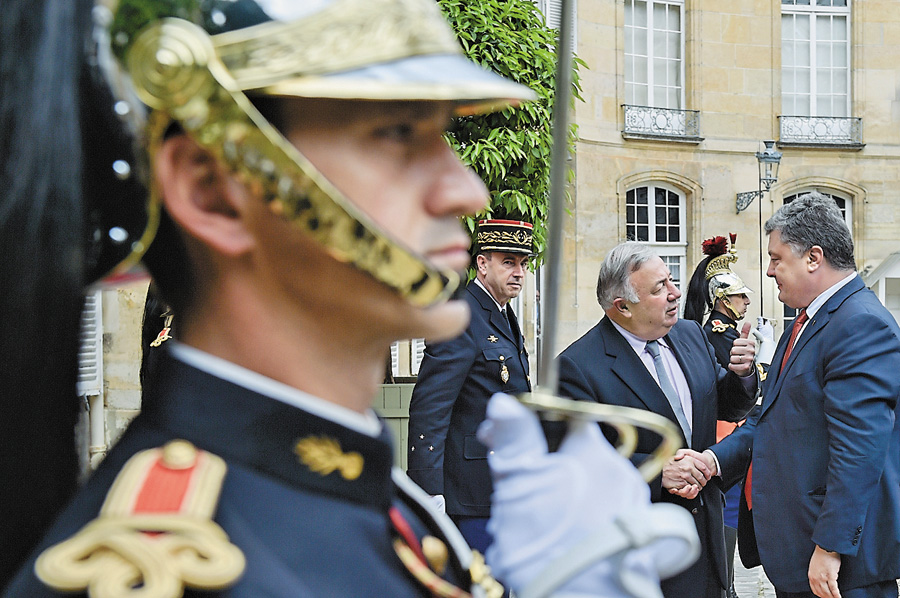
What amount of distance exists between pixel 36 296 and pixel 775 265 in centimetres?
332

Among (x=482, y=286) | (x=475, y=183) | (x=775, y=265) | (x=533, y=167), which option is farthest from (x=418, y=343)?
(x=475, y=183)

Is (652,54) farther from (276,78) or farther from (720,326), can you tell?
(276,78)

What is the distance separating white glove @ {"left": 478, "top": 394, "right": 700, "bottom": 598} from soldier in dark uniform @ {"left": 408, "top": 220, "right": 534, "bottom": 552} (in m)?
2.82

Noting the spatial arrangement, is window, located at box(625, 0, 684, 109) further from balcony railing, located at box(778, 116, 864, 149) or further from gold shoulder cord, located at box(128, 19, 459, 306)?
gold shoulder cord, located at box(128, 19, 459, 306)

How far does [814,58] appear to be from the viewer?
1756 centimetres

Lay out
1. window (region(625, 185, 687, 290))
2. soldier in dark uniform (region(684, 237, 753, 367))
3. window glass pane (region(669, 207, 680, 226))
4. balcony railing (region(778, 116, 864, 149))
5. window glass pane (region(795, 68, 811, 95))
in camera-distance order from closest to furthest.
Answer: soldier in dark uniform (region(684, 237, 753, 367))
window (region(625, 185, 687, 290))
window glass pane (region(669, 207, 680, 226))
balcony railing (region(778, 116, 864, 149))
window glass pane (region(795, 68, 811, 95))

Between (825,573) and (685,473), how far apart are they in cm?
52

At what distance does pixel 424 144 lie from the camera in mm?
992

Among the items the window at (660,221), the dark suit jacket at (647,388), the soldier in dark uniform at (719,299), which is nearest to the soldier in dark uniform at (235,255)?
the dark suit jacket at (647,388)

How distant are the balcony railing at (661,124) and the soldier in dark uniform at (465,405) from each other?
12.5m

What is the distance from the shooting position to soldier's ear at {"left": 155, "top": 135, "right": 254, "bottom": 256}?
95cm

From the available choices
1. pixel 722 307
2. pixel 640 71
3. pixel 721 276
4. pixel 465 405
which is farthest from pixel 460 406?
pixel 640 71

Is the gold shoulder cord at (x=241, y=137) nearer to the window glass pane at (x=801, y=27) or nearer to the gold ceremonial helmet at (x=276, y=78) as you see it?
the gold ceremonial helmet at (x=276, y=78)

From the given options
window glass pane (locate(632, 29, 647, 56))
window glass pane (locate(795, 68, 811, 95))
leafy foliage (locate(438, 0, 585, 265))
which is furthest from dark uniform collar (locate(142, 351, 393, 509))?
window glass pane (locate(795, 68, 811, 95))
